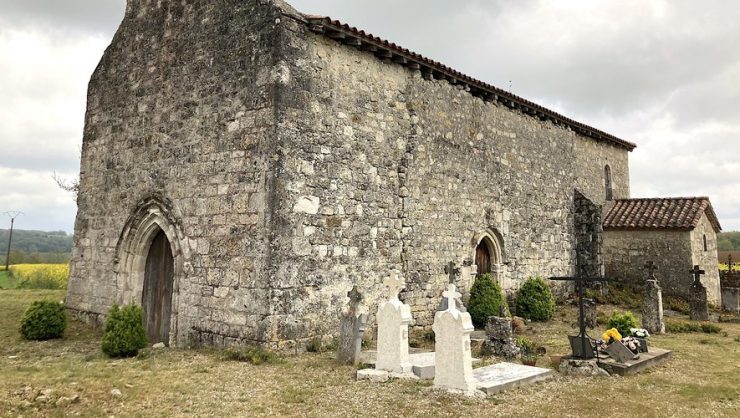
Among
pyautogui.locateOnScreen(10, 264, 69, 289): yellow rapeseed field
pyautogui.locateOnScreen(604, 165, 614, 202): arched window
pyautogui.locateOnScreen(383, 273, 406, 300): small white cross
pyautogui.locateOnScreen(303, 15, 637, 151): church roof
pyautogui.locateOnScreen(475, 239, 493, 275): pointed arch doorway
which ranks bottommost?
pyautogui.locateOnScreen(10, 264, 69, 289): yellow rapeseed field

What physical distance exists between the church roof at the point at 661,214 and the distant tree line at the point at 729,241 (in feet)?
115

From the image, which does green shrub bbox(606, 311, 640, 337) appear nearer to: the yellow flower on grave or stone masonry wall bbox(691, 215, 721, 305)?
the yellow flower on grave

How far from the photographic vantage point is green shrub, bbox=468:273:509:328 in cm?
1252

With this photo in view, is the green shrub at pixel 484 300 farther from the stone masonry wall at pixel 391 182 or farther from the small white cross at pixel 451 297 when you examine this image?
the small white cross at pixel 451 297

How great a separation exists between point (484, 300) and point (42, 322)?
1006 centimetres

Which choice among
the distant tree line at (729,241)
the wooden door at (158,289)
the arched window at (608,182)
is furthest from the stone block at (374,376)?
the distant tree line at (729,241)

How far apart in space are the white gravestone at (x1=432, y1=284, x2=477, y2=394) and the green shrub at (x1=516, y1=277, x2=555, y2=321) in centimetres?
776

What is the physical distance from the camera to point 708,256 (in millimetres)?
18109

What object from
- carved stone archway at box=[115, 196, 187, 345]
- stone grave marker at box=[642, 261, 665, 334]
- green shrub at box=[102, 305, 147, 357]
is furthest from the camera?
stone grave marker at box=[642, 261, 665, 334]

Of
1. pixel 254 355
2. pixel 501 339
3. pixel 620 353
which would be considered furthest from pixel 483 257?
pixel 254 355

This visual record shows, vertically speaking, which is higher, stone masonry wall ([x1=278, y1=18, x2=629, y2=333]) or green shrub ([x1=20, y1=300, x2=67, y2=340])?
stone masonry wall ([x1=278, y1=18, x2=629, y2=333])

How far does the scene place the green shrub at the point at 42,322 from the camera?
10.6m

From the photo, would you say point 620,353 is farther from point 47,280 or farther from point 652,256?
point 47,280

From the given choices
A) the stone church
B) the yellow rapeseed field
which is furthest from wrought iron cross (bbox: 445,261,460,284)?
the yellow rapeseed field
